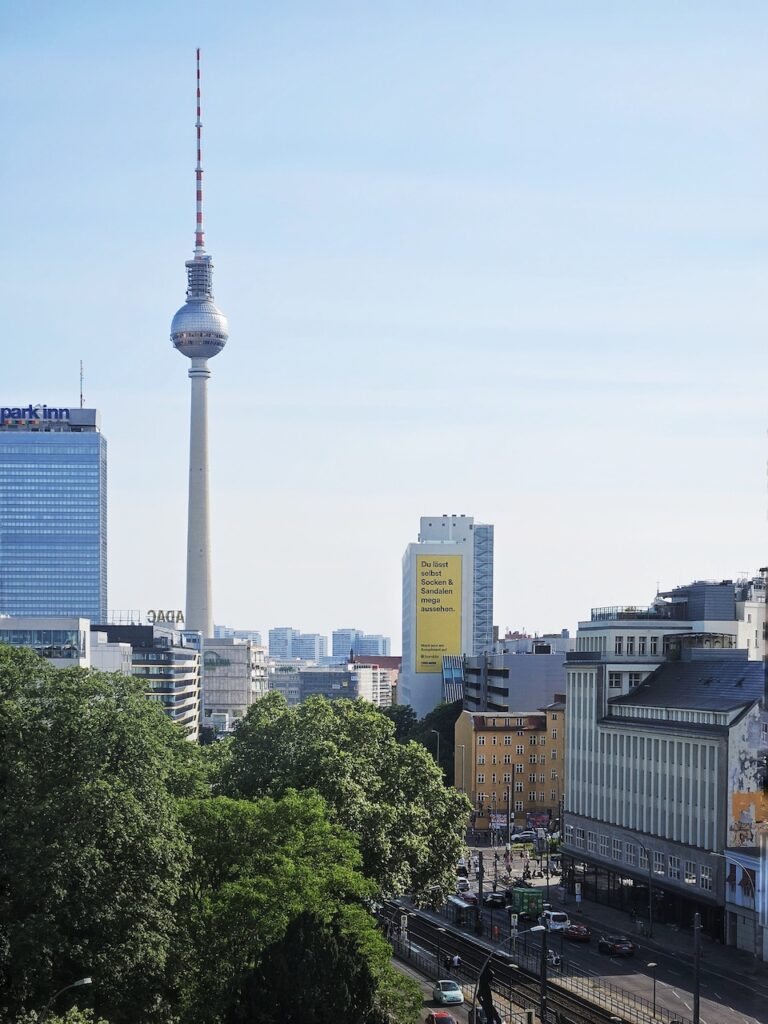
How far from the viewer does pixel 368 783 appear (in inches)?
3755

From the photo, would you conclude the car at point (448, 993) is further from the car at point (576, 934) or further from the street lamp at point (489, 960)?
the car at point (576, 934)

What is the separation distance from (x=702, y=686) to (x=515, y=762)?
63.7m

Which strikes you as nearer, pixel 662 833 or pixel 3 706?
pixel 3 706

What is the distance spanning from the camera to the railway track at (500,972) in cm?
7919

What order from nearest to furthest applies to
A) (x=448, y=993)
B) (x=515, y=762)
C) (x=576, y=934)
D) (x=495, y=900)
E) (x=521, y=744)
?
(x=448, y=993) < (x=576, y=934) < (x=495, y=900) < (x=515, y=762) < (x=521, y=744)

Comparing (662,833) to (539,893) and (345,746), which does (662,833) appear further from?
(345,746)

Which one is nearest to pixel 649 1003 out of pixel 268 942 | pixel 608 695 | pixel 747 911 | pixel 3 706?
Result: pixel 747 911

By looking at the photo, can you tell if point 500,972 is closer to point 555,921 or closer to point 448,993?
point 448,993

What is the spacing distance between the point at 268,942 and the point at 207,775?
101 feet

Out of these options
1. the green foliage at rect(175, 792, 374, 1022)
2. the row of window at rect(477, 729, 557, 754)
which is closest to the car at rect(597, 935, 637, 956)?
the green foliage at rect(175, 792, 374, 1022)

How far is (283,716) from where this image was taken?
103 m

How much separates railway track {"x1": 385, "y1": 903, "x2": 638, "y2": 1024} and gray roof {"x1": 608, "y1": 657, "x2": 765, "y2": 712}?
81.5 ft

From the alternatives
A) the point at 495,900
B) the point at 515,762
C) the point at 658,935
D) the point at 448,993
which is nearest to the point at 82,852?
the point at 448,993

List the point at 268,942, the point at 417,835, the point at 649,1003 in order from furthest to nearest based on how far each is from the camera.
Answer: the point at 417,835, the point at 649,1003, the point at 268,942
